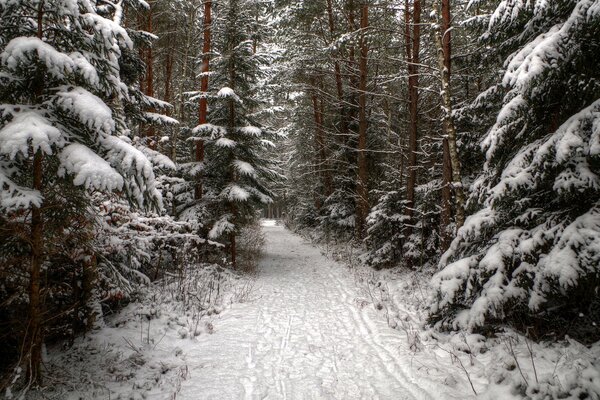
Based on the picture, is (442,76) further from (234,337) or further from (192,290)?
(192,290)

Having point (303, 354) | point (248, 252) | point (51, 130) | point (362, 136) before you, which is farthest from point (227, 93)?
point (303, 354)

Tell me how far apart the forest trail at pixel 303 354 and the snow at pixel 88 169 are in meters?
3.03

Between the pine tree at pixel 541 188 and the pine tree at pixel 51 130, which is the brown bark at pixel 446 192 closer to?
the pine tree at pixel 541 188

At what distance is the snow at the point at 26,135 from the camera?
9.98 feet

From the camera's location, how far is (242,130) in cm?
1194

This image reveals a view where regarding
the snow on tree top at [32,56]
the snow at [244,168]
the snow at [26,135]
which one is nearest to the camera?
the snow at [26,135]

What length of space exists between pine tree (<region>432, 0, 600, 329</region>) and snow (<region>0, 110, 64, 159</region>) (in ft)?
19.1

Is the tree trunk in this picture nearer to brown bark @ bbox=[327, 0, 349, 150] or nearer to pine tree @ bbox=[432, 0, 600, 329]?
pine tree @ bbox=[432, 0, 600, 329]

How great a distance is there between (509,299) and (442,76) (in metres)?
5.12

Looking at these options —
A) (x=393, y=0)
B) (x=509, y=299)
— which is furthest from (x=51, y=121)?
(x=393, y=0)

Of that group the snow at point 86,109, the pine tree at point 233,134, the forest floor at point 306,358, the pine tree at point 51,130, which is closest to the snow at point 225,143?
the pine tree at point 233,134

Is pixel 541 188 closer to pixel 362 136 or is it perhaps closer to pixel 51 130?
pixel 51 130

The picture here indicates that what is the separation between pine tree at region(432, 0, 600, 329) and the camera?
4051 millimetres

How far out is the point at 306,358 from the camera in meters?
5.45
